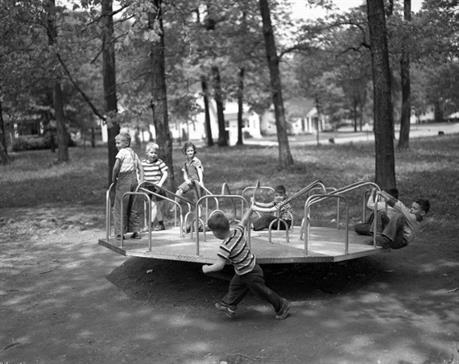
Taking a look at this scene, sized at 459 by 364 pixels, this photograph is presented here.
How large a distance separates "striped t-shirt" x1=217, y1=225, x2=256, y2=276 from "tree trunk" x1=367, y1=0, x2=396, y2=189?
21.8ft

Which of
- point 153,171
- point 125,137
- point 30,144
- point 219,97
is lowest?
point 153,171

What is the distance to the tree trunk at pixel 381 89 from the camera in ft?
38.9

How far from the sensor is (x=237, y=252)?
241 inches

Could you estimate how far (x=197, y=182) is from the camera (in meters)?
9.95

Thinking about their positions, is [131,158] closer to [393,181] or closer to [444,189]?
[393,181]

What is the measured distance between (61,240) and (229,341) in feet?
22.0

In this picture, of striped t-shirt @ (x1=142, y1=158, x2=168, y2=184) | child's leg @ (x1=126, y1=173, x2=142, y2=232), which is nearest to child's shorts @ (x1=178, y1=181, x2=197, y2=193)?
→ striped t-shirt @ (x1=142, y1=158, x2=168, y2=184)

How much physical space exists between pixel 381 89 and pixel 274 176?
769cm

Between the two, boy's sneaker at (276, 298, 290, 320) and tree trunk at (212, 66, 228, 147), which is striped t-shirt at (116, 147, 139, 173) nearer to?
boy's sneaker at (276, 298, 290, 320)

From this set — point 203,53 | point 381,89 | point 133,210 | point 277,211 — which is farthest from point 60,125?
point 277,211

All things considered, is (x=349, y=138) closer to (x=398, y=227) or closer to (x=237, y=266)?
(x=398, y=227)

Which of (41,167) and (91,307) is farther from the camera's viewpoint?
(41,167)

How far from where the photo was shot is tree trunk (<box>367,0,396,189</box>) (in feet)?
38.9

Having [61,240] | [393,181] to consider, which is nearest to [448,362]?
[393,181]
